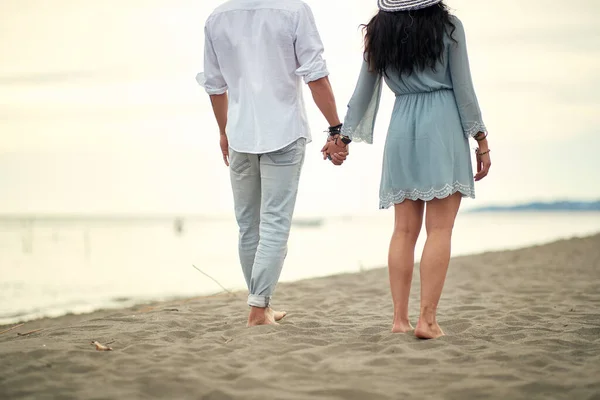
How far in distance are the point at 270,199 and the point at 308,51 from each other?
87 centimetres

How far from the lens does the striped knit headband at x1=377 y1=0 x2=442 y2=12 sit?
3469 mm

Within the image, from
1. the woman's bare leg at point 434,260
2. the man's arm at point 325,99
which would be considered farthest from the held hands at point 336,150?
the woman's bare leg at point 434,260

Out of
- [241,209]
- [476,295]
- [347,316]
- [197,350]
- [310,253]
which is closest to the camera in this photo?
[197,350]

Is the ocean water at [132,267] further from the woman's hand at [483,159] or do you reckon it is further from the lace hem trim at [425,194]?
the woman's hand at [483,159]

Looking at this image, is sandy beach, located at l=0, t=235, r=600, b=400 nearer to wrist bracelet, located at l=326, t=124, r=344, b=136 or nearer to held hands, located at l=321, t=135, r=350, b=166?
held hands, located at l=321, t=135, r=350, b=166

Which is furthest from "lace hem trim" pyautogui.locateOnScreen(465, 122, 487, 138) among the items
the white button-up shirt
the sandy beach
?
the sandy beach

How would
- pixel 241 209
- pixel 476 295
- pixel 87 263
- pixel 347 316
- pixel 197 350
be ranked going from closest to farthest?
pixel 197 350, pixel 241 209, pixel 347 316, pixel 476 295, pixel 87 263

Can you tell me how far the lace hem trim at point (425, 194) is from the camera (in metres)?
3.49

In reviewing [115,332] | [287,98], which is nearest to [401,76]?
[287,98]

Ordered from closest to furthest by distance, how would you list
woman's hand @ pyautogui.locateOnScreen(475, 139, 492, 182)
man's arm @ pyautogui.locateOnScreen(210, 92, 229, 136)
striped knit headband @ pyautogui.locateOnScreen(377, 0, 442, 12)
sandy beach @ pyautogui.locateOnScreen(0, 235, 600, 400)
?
sandy beach @ pyautogui.locateOnScreen(0, 235, 600, 400), striped knit headband @ pyautogui.locateOnScreen(377, 0, 442, 12), woman's hand @ pyautogui.locateOnScreen(475, 139, 492, 182), man's arm @ pyautogui.locateOnScreen(210, 92, 229, 136)

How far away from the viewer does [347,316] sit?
4.74 metres

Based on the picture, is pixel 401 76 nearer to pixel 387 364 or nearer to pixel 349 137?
pixel 349 137

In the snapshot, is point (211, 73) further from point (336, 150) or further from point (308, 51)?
point (336, 150)

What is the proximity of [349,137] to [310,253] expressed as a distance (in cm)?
1008
